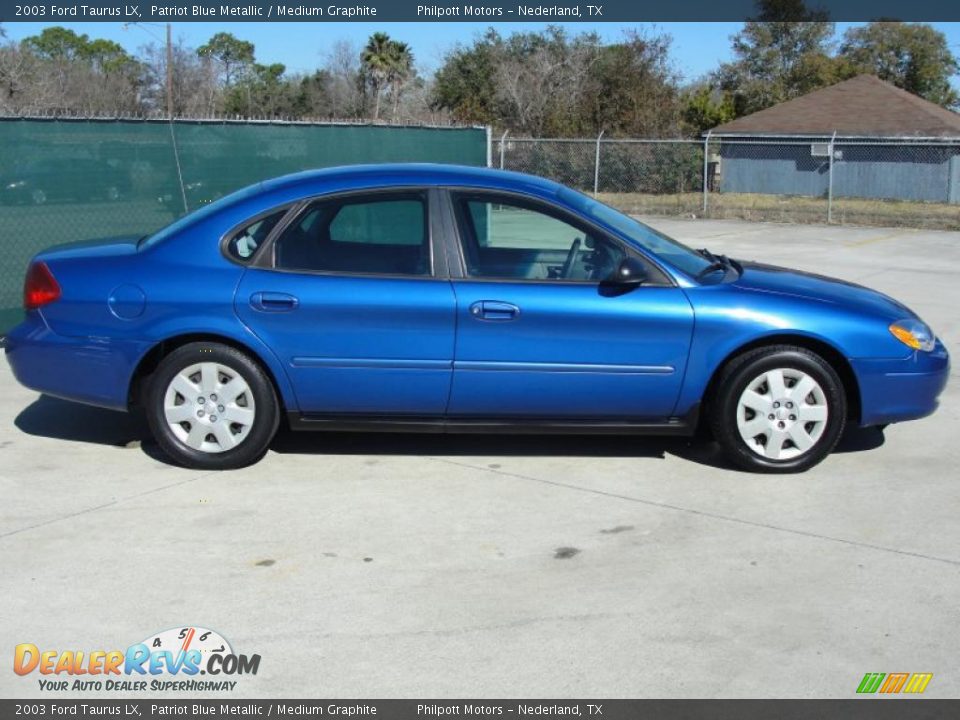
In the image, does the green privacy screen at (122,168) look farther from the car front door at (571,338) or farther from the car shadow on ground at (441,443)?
the car front door at (571,338)

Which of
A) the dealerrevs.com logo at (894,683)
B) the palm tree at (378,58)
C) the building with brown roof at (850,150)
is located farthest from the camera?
the palm tree at (378,58)

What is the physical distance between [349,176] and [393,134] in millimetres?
6654

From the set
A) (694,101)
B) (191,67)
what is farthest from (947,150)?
(191,67)

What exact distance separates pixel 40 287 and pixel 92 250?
0.35 meters

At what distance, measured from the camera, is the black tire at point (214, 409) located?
5.84 meters

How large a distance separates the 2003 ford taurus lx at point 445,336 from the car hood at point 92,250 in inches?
1.5

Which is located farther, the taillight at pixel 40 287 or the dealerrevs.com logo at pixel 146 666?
the taillight at pixel 40 287

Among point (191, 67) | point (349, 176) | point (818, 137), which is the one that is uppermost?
point (191, 67)

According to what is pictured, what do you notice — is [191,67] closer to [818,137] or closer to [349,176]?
[818,137]

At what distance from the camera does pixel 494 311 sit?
5.75 meters

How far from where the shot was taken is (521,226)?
6.36 meters

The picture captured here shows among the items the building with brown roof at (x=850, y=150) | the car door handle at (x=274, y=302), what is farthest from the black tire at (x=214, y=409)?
the building with brown roof at (x=850, y=150)

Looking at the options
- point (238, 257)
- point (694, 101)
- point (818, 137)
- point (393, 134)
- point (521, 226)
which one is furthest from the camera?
point (694, 101)

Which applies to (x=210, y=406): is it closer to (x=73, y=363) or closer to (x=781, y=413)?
(x=73, y=363)
